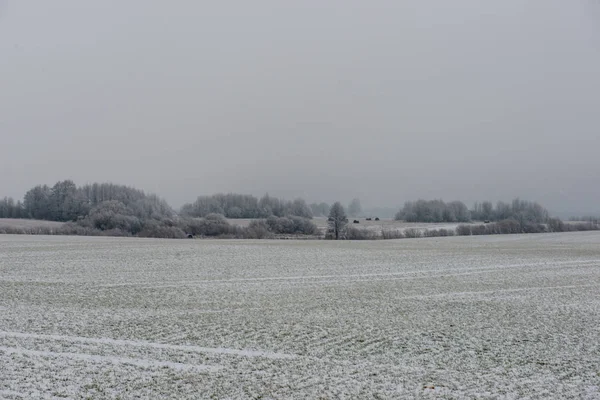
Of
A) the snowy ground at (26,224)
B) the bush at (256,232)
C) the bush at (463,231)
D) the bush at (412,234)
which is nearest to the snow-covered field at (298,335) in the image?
the bush at (412,234)

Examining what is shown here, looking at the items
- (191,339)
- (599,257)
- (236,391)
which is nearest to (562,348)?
(236,391)

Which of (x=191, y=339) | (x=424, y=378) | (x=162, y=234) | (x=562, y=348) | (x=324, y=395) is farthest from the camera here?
(x=162, y=234)

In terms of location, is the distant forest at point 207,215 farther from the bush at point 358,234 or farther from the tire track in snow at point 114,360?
the tire track in snow at point 114,360

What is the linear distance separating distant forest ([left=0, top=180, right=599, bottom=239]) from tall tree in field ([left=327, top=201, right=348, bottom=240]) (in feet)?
3.63

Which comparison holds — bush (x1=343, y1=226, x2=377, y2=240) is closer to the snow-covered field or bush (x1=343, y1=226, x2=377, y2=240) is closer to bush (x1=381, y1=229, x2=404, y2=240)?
bush (x1=381, y1=229, x2=404, y2=240)

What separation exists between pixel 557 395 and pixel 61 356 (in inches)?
393

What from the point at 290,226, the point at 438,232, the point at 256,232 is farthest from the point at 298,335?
the point at 290,226

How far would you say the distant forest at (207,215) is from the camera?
93375 millimetres

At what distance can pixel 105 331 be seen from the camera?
14.6 metres

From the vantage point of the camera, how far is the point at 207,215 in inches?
4001

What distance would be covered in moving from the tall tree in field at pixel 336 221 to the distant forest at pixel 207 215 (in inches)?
43.6

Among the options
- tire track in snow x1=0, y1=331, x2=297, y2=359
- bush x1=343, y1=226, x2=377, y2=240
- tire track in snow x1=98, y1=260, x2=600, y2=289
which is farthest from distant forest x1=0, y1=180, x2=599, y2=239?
tire track in snow x1=0, y1=331, x2=297, y2=359

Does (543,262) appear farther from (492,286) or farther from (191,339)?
(191,339)

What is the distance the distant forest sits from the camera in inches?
3676
